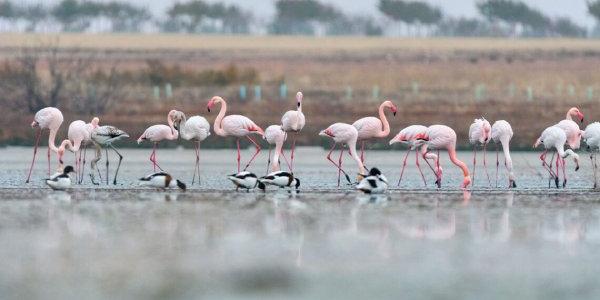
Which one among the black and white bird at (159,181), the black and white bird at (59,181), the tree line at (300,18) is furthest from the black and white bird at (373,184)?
the tree line at (300,18)

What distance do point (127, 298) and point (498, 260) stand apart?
11.8ft

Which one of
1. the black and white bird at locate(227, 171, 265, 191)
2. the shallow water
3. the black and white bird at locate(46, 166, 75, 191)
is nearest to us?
the shallow water

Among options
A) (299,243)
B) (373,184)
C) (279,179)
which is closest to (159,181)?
(279,179)

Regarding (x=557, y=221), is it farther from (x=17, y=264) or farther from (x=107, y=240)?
(x=17, y=264)

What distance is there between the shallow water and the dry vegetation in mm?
14436

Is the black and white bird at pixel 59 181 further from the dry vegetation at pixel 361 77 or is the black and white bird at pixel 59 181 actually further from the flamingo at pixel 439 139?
the dry vegetation at pixel 361 77

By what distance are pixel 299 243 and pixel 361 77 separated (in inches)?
2066

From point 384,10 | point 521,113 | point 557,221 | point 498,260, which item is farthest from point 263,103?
point 384,10

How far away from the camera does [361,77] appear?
6544 cm

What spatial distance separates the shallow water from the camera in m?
10.8

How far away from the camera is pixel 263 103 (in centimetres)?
4662

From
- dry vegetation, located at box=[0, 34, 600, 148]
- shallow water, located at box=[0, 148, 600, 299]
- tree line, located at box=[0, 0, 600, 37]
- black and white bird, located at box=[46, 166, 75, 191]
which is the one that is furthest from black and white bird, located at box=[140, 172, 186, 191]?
tree line, located at box=[0, 0, 600, 37]

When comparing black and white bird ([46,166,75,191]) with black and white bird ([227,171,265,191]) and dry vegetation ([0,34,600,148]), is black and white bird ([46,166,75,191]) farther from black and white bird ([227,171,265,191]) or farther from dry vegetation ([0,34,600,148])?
dry vegetation ([0,34,600,148])

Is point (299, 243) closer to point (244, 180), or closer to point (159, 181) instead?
point (244, 180)
